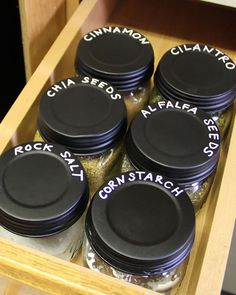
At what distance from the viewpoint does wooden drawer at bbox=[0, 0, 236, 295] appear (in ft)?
1.27

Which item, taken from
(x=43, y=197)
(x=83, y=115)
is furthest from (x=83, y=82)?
(x=43, y=197)

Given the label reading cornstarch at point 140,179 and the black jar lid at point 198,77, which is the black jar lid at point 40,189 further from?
the black jar lid at point 198,77

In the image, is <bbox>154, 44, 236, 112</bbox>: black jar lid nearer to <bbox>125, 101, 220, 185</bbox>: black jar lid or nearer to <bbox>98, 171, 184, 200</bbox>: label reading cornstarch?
<bbox>125, 101, 220, 185</bbox>: black jar lid

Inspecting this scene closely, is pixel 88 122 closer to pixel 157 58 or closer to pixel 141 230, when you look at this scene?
pixel 141 230

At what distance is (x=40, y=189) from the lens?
1.51ft

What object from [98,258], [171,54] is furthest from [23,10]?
[98,258]

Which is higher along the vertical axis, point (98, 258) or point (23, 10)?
point (23, 10)

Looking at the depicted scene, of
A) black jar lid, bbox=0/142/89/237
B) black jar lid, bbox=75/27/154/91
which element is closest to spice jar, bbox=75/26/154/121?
black jar lid, bbox=75/27/154/91

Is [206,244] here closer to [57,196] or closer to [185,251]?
[185,251]

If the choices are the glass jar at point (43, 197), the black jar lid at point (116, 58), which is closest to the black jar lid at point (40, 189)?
the glass jar at point (43, 197)

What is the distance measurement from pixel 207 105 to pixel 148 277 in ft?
0.68

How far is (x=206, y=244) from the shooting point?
1.54 feet

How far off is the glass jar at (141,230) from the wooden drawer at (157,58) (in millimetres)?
30

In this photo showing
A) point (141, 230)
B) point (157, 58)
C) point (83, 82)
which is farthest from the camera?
point (157, 58)
